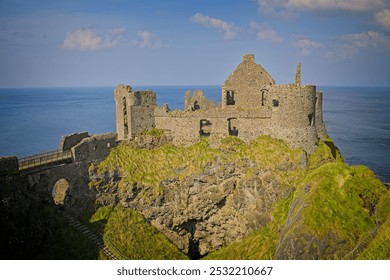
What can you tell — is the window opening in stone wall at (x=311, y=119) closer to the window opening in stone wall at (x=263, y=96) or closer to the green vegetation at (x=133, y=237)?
the window opening in stone wall at (x=263, y=96)

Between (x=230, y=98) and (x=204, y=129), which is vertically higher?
(x=230, y=98)

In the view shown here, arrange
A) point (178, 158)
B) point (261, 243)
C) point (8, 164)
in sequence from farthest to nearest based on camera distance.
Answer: point (178, 158)
point (261, 243)
point (8, 164)

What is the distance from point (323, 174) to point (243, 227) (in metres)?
8.67

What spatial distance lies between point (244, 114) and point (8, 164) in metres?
15.8

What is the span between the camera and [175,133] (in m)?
29.1

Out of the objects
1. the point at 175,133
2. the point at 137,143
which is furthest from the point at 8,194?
the point at 175,133

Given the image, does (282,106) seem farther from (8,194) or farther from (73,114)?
(73,114)

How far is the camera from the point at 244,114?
27.1 m

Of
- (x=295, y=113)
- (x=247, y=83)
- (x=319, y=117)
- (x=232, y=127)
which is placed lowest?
(x=232, y=127)

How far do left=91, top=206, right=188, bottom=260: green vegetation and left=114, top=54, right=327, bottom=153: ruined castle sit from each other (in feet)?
20.8

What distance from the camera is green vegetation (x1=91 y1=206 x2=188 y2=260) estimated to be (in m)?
24.2

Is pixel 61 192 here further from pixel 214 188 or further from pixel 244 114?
pixel 244 114

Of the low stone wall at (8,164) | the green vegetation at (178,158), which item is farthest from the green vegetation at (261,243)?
the low stone wall at (8,164)

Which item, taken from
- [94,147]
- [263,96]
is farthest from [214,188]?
[94,147]
